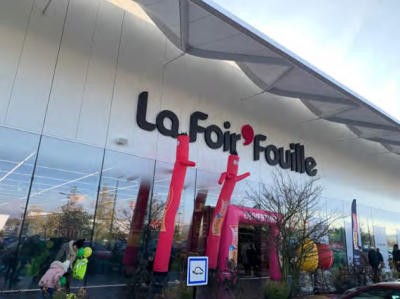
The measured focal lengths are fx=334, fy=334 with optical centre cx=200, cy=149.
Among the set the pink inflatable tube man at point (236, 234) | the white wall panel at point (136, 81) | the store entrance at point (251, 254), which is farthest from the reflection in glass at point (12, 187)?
the store entrance at point (251, 254)

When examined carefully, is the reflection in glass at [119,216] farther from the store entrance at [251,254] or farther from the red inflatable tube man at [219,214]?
the store entrance at [251,254]

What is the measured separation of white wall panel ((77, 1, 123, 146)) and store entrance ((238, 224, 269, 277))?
6.58 m

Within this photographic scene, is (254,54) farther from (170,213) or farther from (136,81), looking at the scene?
(170,213)

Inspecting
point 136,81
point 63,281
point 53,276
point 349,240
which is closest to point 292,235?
point 63,281

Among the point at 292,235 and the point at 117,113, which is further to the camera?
the point at 117,113

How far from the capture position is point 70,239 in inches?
368

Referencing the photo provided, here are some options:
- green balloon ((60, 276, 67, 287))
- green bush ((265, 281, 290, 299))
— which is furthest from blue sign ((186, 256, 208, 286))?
green bush ((265, 281, 290, 299))

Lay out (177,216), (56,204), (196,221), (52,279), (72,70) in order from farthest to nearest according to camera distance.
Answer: (196,221)
(177,216)
(72,70)
(56,204)
(52,279)

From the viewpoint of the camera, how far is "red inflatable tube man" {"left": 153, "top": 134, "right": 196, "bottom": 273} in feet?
31.4

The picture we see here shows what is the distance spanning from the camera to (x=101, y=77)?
10609 millimetres

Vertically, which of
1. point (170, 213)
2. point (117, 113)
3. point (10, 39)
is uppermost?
point (10, 39)

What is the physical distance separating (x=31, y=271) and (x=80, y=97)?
5.00 m

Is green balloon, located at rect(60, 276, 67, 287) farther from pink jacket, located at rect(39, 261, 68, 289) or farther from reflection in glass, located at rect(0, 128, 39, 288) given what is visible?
reflection in glass, located at rect(0, 128, 39, 288)

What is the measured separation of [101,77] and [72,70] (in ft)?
2.96
